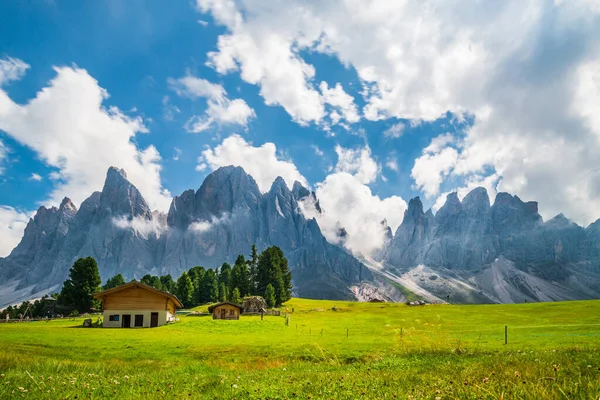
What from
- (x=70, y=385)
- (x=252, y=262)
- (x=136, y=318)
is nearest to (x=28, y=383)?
(x=70, y=385)

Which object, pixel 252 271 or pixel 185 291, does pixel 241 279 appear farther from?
pixel 185 291

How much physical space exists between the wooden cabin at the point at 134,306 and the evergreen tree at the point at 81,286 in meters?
29.3

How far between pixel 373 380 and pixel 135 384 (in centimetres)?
618

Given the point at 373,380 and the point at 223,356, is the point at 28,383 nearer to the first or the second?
the point at 373,380

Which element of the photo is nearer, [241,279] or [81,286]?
[81,286]

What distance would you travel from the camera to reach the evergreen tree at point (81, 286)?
278 ft

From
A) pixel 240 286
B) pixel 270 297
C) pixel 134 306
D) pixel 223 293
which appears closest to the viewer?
pixel 134 306

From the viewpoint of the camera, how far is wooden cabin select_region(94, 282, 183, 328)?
58969mm

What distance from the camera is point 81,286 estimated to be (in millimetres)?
85000

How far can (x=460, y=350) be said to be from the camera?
19250 mm

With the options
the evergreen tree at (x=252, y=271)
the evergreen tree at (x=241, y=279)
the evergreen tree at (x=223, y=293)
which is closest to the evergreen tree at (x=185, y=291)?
the evergreen tree at (x=223, y=293)

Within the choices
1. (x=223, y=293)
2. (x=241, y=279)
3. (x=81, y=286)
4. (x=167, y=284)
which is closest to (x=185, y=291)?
(x=223, y=293)

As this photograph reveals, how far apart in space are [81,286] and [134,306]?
33891 millimetres

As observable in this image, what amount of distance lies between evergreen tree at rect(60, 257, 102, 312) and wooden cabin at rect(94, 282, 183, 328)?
29261 millimetres
